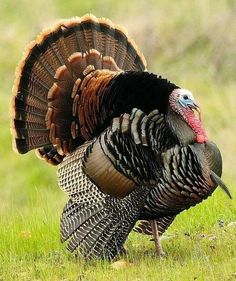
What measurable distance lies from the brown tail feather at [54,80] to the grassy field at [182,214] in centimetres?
86

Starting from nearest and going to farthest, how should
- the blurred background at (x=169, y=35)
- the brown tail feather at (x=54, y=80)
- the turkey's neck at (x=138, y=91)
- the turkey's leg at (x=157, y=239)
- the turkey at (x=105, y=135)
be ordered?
the turkey at (x=105, y=135) → the turkey's neck at (x=138, y=91) → the turkey's leg at (x=157, y=239) → the brown tail feather at (x=54, y=80) → the blurred background at (x=169, y=35)

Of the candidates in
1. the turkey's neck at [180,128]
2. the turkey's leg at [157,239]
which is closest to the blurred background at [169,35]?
the turkey's leg at [157,239]

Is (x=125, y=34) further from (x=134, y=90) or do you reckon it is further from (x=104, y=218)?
(x=104, y=218)

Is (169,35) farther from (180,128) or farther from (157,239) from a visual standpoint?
(180,128)

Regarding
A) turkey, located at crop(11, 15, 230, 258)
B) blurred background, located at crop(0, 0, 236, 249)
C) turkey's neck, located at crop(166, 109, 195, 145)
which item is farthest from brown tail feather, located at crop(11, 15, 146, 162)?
blurred background, located at crop(0, 0, 236, 249)

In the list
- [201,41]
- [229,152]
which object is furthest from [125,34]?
[201,41]

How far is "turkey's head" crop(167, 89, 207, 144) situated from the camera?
6.12 metres

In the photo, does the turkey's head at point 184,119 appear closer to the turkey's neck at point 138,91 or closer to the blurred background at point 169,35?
the turkey's neck at point 138,91

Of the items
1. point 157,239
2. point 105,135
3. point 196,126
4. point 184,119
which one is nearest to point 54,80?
point 105,135

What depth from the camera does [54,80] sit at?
22.1ft

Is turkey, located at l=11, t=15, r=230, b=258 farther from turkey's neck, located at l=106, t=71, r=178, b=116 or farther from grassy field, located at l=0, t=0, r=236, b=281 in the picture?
grassy field, located at l=0, t=0, r=236, b=281

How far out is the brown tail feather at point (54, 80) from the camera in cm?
670

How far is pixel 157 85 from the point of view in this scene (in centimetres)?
638

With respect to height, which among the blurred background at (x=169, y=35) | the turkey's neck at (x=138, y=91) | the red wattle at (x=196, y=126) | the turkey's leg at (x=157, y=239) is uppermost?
the blurred background at (x=169, y=35)
